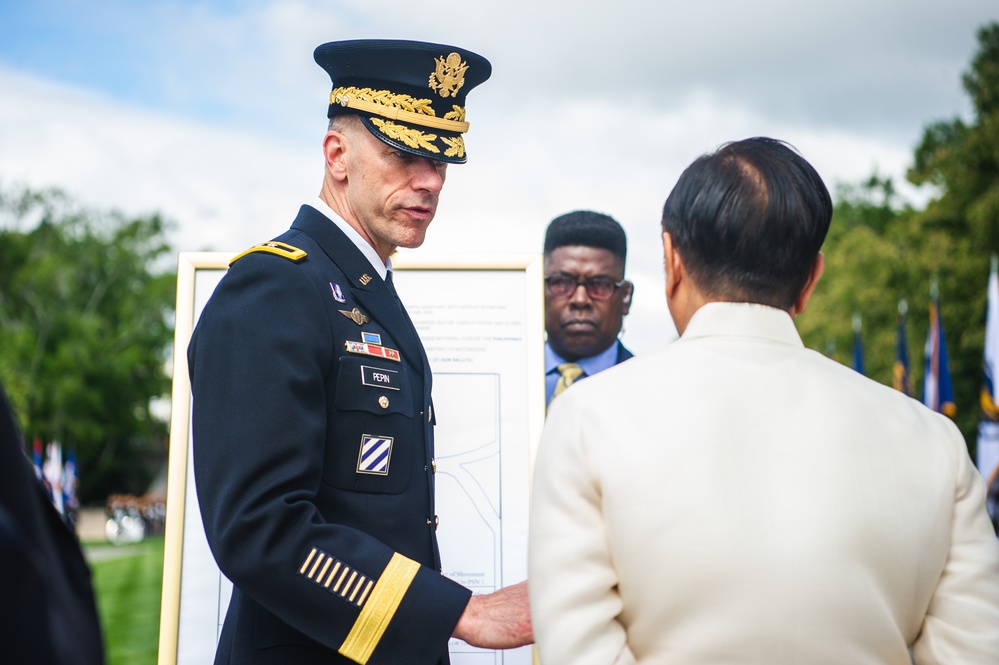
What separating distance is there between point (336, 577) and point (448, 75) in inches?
58.7

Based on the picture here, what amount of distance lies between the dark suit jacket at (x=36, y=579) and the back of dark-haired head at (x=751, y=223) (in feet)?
4.36

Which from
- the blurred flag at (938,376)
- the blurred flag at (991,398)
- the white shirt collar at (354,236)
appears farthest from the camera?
the blurred flag at (938,376)

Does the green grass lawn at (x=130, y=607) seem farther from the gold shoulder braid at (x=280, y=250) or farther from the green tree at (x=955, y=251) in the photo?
the green tree at (x=955, y=251)

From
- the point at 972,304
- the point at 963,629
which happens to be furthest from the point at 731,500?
the point at 972,304

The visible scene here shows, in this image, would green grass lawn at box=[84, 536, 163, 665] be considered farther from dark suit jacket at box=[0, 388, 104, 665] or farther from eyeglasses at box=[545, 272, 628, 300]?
dark suit jacket at box=[0, 388, 104, 665]

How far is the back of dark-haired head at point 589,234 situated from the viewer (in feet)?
Result: 17.1

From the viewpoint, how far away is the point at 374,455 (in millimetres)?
2809

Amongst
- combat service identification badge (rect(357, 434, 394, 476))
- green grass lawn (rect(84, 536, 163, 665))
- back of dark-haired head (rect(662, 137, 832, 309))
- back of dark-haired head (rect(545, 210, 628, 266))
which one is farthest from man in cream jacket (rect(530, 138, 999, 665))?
green grass lawn (rect(84, 536, 163, 665))

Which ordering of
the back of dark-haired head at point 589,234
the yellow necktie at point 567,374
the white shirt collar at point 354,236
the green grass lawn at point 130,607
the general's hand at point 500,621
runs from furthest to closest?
the green grass lawn at point 130,607 < the back of dark-haired head at point 589,234 < the yellow necktie at point 567,374 < the white shirt collar at point 354,236 < the general's hand at point 500,621

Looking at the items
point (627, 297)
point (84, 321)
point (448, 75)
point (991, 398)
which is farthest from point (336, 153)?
point (84, 321)

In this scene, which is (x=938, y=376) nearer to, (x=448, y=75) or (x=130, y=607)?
(x=130, y=607)

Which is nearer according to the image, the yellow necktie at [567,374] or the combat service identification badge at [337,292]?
the combat service identification badge at [337,292]

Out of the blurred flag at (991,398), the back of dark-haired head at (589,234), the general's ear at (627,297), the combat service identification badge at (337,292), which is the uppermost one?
the back of dark-haired head at (589,234)

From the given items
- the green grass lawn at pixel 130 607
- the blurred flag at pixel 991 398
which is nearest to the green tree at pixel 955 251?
the blurred flag at pixel 991 398
